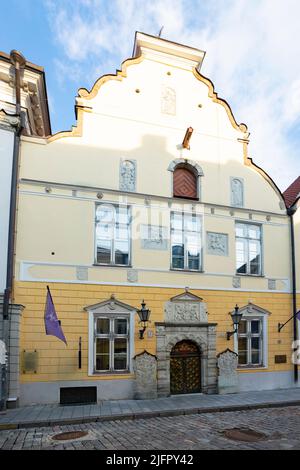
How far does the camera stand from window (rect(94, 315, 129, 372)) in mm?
13805

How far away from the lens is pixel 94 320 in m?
13.9

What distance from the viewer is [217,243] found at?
1602cm

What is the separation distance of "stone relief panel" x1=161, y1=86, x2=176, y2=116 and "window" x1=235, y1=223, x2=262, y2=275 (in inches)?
200

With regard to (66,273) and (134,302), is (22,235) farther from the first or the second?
(134,302)

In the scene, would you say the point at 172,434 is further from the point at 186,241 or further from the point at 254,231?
the point at 254,231

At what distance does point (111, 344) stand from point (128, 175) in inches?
230

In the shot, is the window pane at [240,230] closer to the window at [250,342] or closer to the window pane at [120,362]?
the window at [250,342]

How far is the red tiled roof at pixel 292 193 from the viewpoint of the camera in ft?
61.9

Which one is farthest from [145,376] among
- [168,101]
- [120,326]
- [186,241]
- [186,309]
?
[168,101]

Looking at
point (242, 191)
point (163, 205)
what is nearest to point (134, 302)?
point (163, 205)

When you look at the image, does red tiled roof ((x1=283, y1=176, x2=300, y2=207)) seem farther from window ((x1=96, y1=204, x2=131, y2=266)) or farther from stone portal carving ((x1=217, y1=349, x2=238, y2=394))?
window ((x1=96, y1=204, x2=131, y2=266))

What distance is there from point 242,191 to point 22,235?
856cm

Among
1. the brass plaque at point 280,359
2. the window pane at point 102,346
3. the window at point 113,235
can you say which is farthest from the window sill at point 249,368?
the window at point 113,235

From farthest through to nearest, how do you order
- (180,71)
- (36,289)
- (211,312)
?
(180,71) → (211,312) → (36,289)
